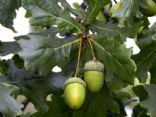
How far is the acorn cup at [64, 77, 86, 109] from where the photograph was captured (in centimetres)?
220

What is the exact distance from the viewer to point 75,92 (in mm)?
2217

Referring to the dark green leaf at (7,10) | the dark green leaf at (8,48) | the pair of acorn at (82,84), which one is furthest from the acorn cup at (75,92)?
the dark green leaf at (7,10)

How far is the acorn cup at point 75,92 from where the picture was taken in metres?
2.20

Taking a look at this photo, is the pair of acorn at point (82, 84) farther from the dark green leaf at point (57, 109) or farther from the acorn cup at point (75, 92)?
the dark green leaf at point (57, 109)

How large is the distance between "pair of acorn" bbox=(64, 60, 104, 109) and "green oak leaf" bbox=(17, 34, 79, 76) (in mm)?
175

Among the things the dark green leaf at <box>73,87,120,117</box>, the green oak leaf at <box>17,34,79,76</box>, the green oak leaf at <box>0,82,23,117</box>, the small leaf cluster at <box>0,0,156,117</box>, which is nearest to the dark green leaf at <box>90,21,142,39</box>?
the small leaf cluster at <box>0,0,156,117</box>

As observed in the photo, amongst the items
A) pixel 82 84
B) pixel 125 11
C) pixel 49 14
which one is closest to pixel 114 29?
pixel 125 11

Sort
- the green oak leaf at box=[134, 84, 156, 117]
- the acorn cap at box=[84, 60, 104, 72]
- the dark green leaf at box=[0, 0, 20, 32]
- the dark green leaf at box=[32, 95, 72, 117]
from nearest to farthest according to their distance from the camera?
the acorn cap at box=[84, 60, 104, 72] → the green oak leaf at box=[134, 84, 156, 117] → the dark green leaf at box=[32, 95, 72, 117] → the dark green leaf at box=[0, 0, 20, 32]

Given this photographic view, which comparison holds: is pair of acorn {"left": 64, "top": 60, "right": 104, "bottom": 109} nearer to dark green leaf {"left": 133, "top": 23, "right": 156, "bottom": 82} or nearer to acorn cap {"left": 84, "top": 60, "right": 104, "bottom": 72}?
acorn cap {"left": 84, "top": 60, "right": 104, "bottom": 72}

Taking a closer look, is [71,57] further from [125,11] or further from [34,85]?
[125,11]

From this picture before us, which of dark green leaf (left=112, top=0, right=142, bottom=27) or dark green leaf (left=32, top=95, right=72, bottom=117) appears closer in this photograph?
dark green leaf (left=112, top=0, right=142, bottom=27)

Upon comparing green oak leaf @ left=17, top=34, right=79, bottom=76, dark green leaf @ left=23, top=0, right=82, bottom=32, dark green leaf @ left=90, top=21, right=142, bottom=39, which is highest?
dark green leaf @ left=23, top=0, right=82, bottom=32

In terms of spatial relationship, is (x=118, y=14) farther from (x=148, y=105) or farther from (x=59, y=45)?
(x=148, y=105)

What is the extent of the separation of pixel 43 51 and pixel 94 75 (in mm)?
287
